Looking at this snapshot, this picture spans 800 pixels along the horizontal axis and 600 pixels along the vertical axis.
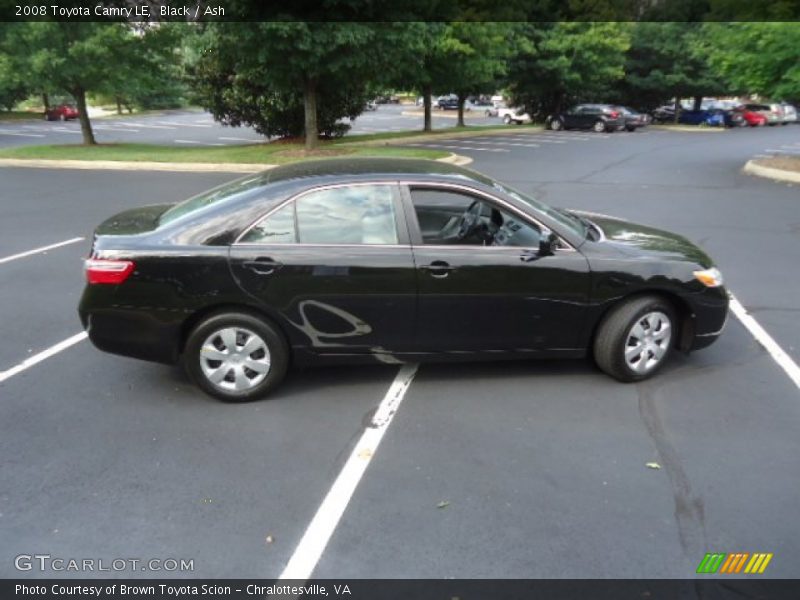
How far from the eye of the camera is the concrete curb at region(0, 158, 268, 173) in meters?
17.8

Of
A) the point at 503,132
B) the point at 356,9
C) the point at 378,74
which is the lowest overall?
the point at 503,132

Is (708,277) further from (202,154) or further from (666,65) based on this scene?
(666,65)

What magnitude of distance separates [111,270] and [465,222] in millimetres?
2476

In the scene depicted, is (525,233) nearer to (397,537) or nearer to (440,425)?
(440,425)

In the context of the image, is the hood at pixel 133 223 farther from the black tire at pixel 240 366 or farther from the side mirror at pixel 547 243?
the side mirror at pixel 547 243

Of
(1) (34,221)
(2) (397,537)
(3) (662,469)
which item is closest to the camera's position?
(2) (397,537)

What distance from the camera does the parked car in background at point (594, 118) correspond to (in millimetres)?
33969

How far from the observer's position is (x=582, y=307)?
444 cm

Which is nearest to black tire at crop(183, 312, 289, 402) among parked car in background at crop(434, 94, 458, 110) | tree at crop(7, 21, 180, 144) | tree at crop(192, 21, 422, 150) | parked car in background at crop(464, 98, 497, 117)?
tree at crop(192, 21, 422, 150)

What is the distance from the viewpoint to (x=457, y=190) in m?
4.43

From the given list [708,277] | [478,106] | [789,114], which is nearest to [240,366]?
[708,277]

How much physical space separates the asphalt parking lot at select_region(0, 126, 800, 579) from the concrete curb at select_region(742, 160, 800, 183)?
10950mm

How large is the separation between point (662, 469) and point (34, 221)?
10118mm

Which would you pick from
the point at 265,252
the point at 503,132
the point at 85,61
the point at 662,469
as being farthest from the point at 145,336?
the point at 503,132
